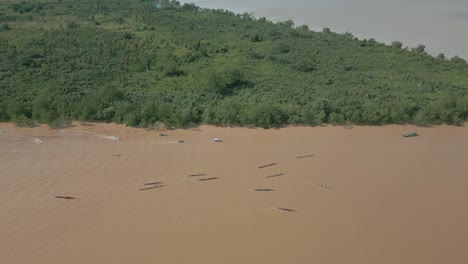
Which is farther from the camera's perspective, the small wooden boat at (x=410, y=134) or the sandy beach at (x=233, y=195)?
the small wooden boat at (x=410, y=134)

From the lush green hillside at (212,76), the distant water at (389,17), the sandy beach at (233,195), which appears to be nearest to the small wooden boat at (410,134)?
the sandy beach at (233,195)

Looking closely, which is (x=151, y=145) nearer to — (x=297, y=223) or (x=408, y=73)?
Answer: (x=297, y=223)

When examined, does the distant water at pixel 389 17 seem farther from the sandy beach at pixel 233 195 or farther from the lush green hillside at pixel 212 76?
the sandy beach at pixel 233 195

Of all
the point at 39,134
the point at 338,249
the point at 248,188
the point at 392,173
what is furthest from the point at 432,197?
the point at 39,134

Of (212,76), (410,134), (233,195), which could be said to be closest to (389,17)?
(212,76)

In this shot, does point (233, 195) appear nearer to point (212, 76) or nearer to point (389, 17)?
point (212, 76)
